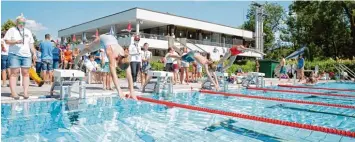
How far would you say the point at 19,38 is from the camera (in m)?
6.65

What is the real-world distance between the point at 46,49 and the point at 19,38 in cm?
378

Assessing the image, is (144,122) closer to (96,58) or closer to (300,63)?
(96,58)

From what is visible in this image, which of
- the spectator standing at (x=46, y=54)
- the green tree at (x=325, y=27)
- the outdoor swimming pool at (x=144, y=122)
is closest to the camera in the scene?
the outdoor swimming pool at (x=144, y=122)

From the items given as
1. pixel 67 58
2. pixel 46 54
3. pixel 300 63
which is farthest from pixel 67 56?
pixel 300 63

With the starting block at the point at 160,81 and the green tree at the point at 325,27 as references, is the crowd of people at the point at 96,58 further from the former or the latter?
the green tree at the point at 325,27

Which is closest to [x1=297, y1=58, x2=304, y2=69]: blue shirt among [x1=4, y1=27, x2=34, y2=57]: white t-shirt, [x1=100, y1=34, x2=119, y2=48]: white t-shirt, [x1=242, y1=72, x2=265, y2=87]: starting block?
[x1=242, y1=72, x2=265, y2=87]: starting block

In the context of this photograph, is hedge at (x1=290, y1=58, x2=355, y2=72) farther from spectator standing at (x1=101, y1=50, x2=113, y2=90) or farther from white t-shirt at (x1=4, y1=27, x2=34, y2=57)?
white t-shirt at (x1=4, y1=27, x2=34, y2=57)

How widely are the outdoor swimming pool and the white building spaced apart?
18701 millimetres

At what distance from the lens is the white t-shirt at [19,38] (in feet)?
21.6

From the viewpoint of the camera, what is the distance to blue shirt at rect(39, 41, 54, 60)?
1021cm

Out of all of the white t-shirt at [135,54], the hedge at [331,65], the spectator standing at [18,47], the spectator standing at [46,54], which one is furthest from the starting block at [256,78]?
the hedge at [331,65]

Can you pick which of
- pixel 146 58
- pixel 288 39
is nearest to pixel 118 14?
pixel 146 58

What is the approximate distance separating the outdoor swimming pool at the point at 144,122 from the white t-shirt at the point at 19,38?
1.19 metres

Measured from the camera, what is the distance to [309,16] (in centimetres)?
4528
